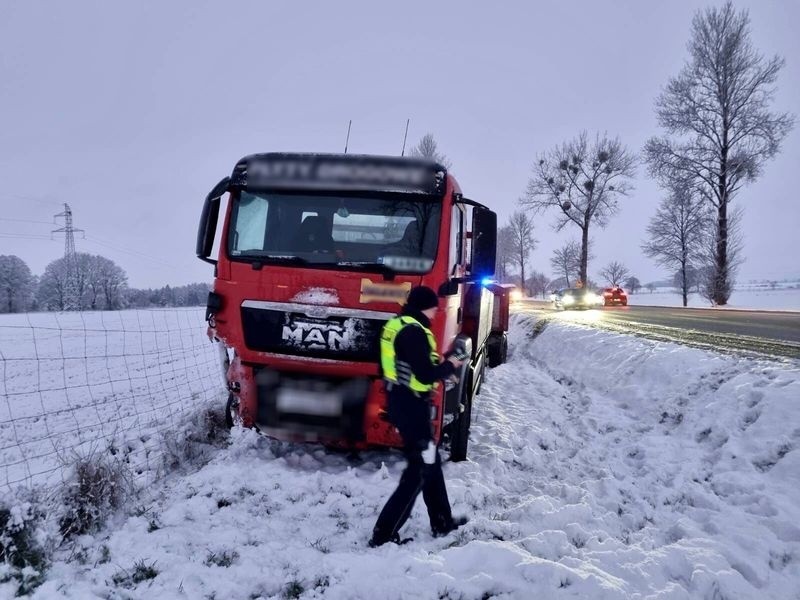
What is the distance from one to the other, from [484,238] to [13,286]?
82.3 meters

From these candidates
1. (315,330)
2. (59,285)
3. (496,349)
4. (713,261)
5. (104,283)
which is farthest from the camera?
(104,283)

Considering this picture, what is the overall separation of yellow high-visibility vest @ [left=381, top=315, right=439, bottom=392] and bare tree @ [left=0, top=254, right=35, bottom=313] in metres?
78.8

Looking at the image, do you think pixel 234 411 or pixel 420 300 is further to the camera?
pixel 234 411

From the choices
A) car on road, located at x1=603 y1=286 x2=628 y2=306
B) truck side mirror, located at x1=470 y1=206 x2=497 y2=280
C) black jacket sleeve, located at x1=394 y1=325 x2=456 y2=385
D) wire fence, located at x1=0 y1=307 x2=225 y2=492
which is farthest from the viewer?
car on road, located at x1=603 y1=286 x2=628 y2=306

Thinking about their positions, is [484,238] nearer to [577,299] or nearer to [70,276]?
[577,299]

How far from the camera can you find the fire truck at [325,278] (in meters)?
3.80

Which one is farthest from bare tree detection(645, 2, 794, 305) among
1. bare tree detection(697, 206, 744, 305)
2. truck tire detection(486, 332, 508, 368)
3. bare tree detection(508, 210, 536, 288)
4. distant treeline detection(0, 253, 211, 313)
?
distant treeline detection(0, 253, 211, 313)

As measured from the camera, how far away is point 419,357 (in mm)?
3023

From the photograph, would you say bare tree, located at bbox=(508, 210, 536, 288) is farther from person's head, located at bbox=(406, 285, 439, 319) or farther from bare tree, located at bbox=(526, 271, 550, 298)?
person's head, located at bbox=(406, 285, 439, 319)

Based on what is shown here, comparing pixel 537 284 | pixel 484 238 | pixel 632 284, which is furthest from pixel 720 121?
pixel 632 284

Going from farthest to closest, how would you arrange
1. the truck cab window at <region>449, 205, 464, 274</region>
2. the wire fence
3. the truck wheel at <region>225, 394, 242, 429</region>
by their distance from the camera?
the wire fence, the truck wheel at <region>225, 394, 242, 429</region>, the truck cab window at <region>449, 205, 464, 274</region>

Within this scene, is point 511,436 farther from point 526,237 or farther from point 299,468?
point 526,237

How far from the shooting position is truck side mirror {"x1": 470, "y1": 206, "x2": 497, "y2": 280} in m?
4.56

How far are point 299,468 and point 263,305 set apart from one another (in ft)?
5.31
